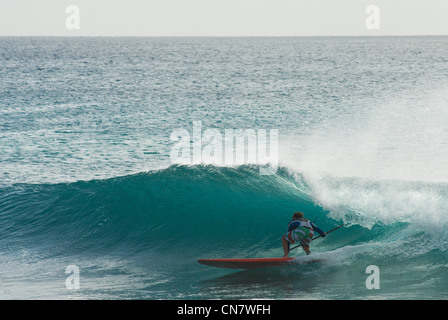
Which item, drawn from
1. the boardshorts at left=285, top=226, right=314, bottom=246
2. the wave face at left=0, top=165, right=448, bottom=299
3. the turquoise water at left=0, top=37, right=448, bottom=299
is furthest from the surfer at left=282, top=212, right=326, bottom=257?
the wave face at left=0, top=165, right=448, bottom=299

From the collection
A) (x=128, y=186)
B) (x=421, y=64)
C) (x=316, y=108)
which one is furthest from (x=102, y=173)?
(x=421, y=64)

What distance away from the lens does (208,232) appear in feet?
43.6

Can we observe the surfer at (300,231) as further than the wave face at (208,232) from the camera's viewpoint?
Yes

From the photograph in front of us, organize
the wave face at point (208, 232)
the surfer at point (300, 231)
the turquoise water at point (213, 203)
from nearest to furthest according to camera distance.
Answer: the wave face at point (208, 232) → the turquoise water at point (213, 203) → the surfer at point (300, 231)

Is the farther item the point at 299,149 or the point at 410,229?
the point at 299,149

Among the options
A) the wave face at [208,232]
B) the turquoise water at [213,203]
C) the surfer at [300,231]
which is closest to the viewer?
the wave face at [208,232]

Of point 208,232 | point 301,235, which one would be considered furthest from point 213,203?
point 301,235

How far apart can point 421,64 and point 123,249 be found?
202 ft

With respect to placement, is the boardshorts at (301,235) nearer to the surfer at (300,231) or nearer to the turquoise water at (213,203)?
the surfer at (300,231)

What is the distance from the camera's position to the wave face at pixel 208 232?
32.0 feet

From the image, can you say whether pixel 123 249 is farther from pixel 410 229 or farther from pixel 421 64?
pixel 421 64

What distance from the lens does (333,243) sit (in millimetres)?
12125

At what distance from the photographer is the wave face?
32.0ft

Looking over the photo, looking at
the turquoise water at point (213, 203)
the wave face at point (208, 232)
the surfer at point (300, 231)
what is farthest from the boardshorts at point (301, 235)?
the wave face at point (208, 232)
